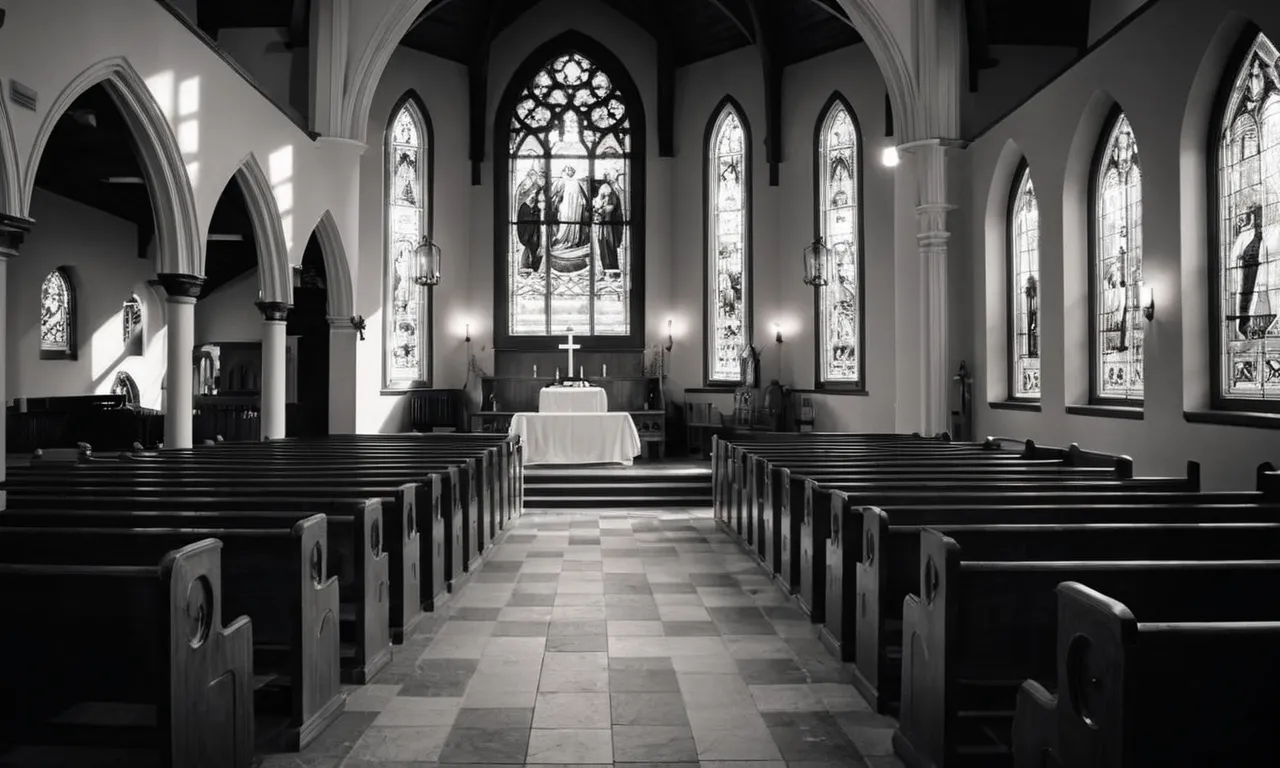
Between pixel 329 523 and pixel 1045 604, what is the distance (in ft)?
9.77

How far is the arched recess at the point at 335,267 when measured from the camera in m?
12.8

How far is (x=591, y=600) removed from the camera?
Result: 19.2ft

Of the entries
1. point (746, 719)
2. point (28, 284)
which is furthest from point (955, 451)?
point (28, 284)

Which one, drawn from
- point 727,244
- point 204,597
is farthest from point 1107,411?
point 727,244

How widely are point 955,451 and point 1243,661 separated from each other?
20.8 ft

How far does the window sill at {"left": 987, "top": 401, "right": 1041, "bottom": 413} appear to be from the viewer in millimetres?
10163

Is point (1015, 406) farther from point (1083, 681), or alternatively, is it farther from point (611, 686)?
point (1083, 681)

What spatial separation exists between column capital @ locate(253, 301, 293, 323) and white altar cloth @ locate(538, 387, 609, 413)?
163 inches

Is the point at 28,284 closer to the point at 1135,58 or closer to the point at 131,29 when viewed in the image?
the point at 131,29

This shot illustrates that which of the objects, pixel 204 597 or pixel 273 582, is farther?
pixel 273 582

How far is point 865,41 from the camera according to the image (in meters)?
12.4

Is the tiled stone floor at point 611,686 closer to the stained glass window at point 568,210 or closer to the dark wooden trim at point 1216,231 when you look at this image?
the dark wooden trim at point 1216,231

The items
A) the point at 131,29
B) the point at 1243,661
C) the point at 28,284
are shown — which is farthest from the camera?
the point at 28,284

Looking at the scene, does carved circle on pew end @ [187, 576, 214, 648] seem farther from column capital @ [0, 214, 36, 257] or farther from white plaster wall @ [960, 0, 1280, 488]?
white plaster wall @ [960, 0, 1280, 488]
